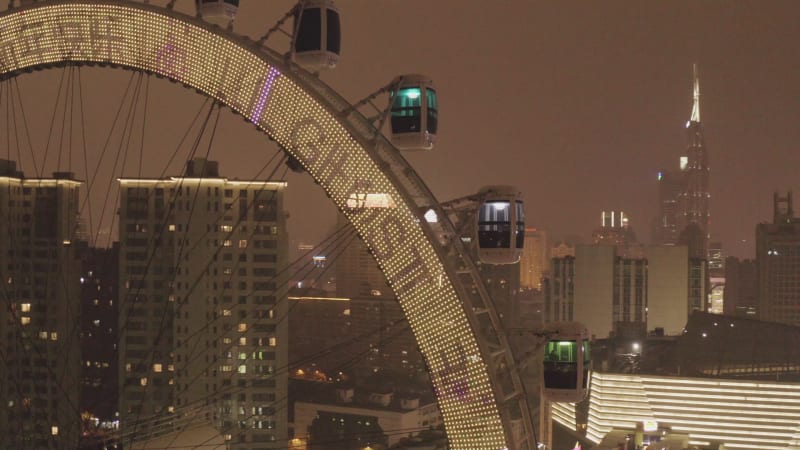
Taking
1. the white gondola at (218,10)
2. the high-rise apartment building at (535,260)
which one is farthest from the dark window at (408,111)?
the high-rise apartment building at (535,260)

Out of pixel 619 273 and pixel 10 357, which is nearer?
pixel 10 357

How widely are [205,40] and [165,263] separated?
2386 cm

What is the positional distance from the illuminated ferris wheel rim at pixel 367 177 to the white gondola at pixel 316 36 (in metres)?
0.12

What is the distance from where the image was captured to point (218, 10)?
771 centimetres

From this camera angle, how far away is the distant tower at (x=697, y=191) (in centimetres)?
6641

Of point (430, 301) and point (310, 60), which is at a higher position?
point (310, 60)

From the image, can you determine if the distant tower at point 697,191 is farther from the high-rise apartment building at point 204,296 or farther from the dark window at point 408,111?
the dark window at point 408,111

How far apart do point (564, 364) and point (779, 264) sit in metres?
60.5

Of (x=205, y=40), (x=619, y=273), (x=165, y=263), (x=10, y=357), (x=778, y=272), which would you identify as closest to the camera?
(x=205, y=40)

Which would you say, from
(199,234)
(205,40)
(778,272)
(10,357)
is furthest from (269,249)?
(778,272)

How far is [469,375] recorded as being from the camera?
24.1 ft

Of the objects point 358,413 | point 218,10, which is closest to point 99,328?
point 358,413

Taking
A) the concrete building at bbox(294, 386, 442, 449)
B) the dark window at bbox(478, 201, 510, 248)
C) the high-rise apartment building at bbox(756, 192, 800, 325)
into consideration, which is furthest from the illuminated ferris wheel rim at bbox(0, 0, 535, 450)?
the high-rise apartment building at bbox(756, 192, 800, 325)

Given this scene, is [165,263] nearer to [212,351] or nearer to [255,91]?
[212,351]
